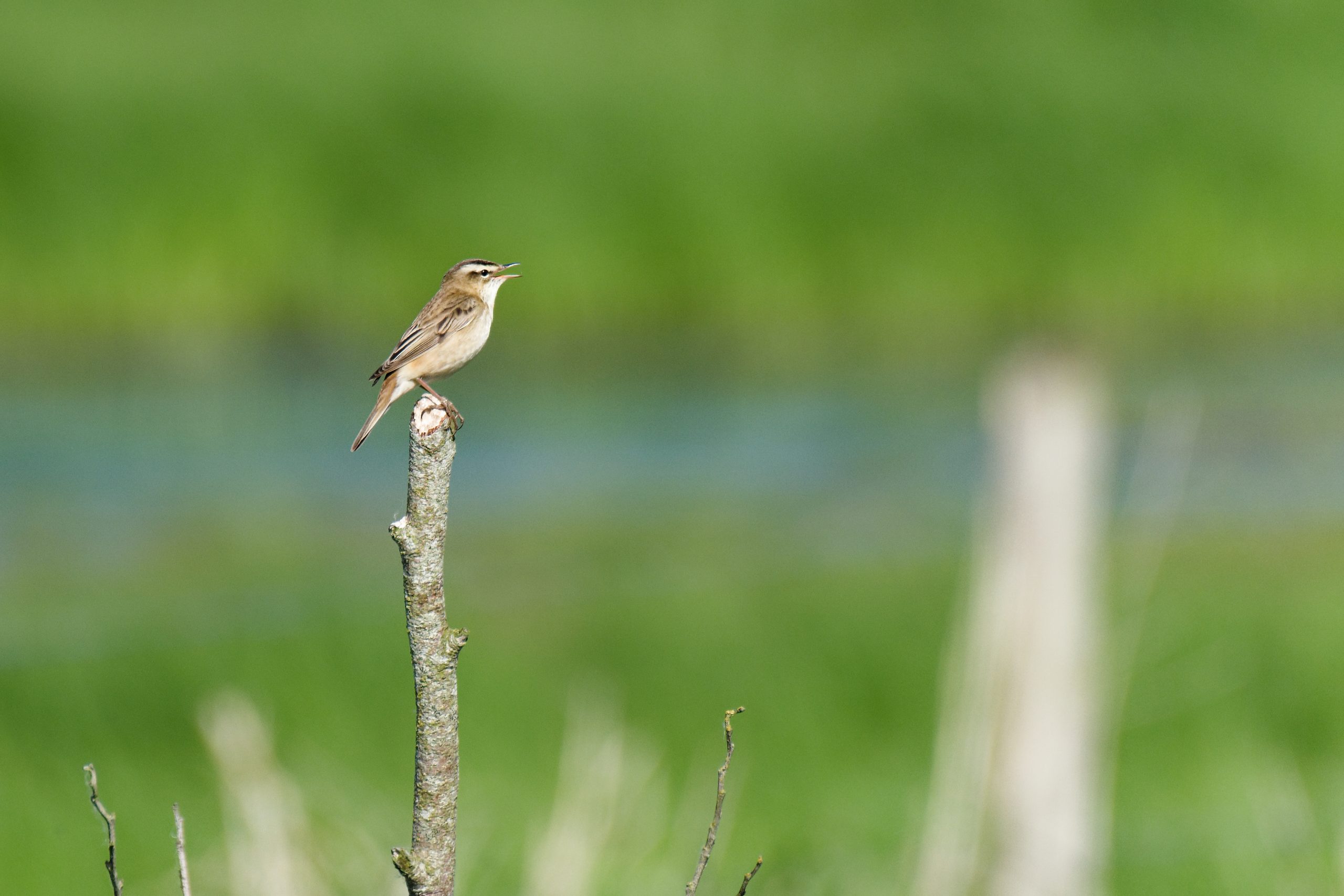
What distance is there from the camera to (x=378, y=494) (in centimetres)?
1397

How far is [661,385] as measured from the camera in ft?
54.2

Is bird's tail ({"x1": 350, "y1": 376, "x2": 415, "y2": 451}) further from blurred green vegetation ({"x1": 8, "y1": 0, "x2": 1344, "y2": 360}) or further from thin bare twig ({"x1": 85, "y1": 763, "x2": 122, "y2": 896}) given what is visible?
blurred green vegetation ({"x1": 8, "y1": 0, "x2": 1344, "y2": 360})

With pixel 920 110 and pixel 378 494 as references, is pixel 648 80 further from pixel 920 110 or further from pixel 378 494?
pixel 378 494

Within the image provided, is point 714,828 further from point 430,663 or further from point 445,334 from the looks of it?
point 445,334

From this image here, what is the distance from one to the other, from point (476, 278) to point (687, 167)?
1306 centimetres

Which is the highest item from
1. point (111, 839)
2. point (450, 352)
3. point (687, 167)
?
point (687, 167)

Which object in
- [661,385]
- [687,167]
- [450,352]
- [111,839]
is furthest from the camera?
[687,167]

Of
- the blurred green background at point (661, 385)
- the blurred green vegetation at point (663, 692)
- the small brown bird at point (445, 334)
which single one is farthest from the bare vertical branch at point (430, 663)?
the blurred green background at point (661, 385)

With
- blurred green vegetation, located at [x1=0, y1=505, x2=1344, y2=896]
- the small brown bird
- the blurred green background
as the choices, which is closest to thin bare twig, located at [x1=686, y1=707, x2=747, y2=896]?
the small brown bird

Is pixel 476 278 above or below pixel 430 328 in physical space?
above

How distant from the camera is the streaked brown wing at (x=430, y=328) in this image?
4.07 metres

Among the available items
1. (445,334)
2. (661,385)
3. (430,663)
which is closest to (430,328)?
(445,334)

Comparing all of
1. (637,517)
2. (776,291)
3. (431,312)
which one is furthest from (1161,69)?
(431,312)

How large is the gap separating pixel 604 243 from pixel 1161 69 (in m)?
6.85
